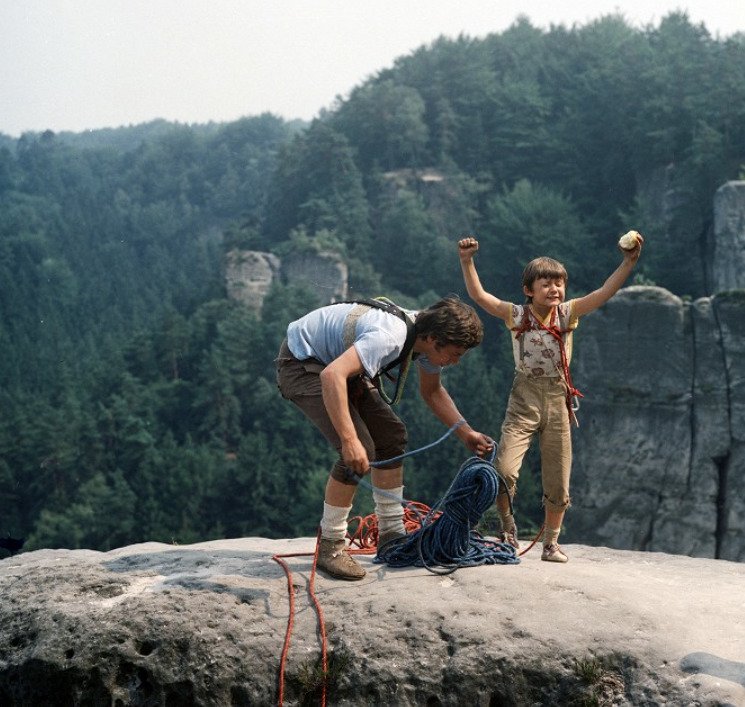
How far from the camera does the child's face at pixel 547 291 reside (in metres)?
5.95

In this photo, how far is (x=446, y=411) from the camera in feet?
19.0

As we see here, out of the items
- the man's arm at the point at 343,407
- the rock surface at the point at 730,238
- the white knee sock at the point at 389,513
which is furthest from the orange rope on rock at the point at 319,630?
the rock surface at the point at 730,238

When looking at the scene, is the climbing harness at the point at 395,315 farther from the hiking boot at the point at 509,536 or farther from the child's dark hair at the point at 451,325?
the hiking boot at the point at 509,536

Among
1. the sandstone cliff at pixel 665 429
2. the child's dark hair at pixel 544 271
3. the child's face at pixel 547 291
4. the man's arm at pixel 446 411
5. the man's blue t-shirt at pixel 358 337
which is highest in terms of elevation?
the child's dark hair at pixel 544 271

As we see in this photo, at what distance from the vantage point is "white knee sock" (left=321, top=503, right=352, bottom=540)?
18.0ft

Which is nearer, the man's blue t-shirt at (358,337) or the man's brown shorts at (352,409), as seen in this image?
the man's blue t-shirt at (358,337)

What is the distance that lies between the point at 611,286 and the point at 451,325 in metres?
1.15

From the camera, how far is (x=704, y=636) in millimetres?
4754

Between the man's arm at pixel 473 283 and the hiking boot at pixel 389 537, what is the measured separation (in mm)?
1340

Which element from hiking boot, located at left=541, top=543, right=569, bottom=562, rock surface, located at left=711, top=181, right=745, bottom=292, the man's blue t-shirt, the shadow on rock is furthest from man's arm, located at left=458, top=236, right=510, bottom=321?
rock surface, located at left=711, top=181, right=745, bottom=292

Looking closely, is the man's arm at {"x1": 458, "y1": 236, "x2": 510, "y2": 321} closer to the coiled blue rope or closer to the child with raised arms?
the child with raised arms

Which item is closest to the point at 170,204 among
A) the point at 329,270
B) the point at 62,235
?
the point at 62,235

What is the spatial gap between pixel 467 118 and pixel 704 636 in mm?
55265

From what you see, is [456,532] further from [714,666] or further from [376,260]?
[376,260]
